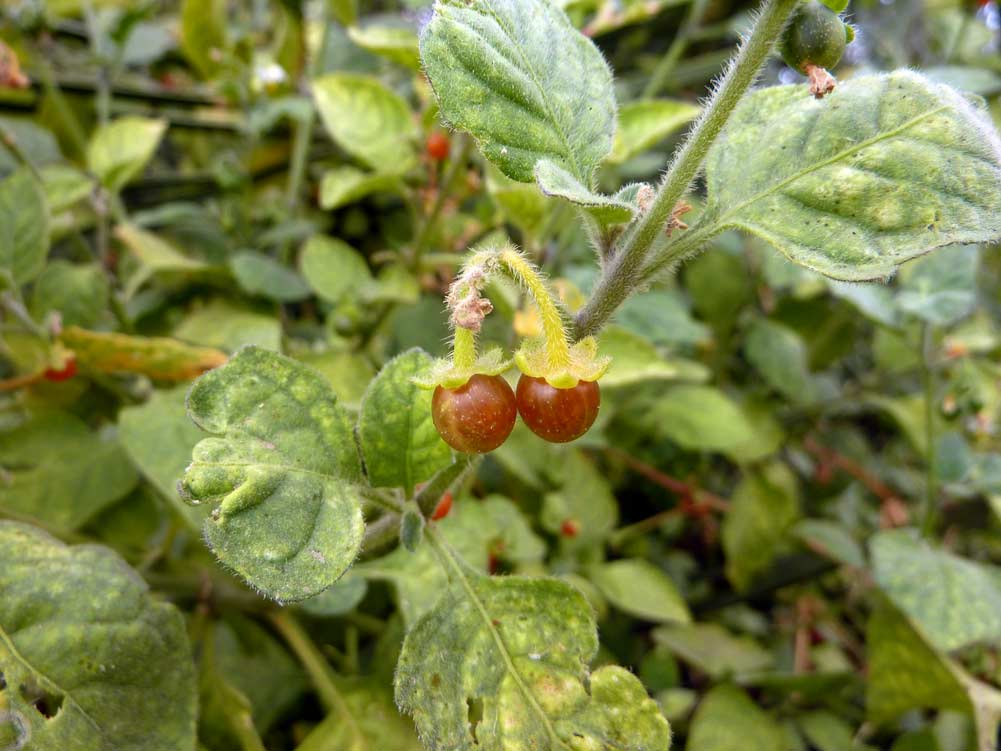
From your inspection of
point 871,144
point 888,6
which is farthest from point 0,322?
point 888,6

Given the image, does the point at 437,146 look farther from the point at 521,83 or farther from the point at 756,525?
the point at 756,525

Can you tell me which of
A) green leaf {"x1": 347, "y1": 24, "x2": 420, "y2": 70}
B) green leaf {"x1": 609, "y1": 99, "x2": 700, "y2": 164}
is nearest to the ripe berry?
green leaf {"x1": 347, "y1": 24, "x2": 420, "y2": 70}

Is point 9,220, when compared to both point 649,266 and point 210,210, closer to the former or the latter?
point 210,210

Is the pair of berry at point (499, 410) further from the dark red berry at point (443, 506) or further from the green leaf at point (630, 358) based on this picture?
→ the green leaf at point (630, 358)

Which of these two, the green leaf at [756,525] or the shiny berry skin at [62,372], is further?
the green leaf at [756,525]

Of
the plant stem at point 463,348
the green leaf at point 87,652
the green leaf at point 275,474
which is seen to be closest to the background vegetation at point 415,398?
the green leaf at point 87,652
